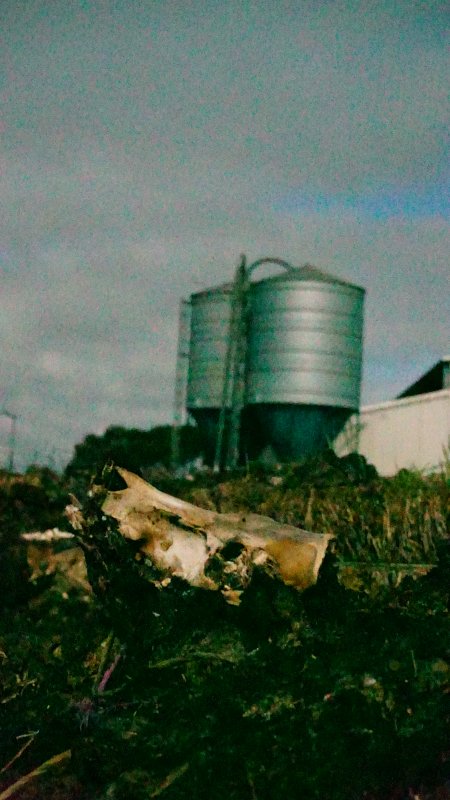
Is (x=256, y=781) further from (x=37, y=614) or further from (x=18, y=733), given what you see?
(x=37, y=614)

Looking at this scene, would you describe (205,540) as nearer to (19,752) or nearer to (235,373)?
(19,752)

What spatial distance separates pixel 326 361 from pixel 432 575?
1447 centimetres

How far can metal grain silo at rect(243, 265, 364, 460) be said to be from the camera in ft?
57.2

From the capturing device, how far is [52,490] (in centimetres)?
676

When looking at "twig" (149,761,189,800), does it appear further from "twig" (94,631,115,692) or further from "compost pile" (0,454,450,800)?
"twig" (94,631,115,692)

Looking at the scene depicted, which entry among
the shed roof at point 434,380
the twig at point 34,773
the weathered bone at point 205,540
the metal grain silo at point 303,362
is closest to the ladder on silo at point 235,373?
the metal grain silo at point 303,362

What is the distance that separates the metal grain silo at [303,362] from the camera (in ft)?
57.2

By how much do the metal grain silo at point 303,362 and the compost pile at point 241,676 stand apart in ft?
42.9

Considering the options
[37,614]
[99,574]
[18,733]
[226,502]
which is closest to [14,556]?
[37,614]

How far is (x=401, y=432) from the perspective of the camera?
14859 millimetres

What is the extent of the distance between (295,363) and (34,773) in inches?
589

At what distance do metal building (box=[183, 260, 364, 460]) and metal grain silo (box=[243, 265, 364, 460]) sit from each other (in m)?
0.02

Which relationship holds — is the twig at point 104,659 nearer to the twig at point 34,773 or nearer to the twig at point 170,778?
the twig at point 34,773

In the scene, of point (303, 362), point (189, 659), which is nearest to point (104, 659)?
point (189, 659)
